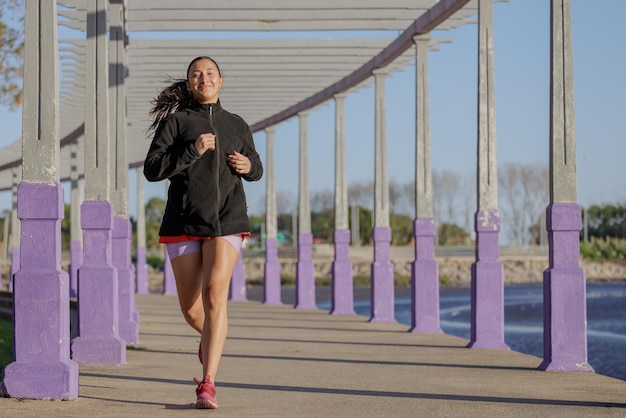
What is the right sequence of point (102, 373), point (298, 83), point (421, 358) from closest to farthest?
point (102, 373) < point (421, 358) < point (298, 83)

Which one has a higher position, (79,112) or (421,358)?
(79,112)

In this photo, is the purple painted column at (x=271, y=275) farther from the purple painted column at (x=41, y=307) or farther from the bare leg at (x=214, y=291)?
the bare leg at (x=214, y=291)

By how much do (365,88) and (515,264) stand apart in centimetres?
6336

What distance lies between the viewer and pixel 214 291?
25.8 feet

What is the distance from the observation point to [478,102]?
15.2 m

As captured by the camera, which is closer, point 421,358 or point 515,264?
point 421,358


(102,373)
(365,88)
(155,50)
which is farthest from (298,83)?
(102,373)

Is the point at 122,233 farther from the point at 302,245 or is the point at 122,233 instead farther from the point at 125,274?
the point at 302,245

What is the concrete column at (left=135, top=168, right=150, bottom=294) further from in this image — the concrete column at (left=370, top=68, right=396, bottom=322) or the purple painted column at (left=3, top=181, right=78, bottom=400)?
the purple painted column at (left=3, top=181, right=78, bottom=400)

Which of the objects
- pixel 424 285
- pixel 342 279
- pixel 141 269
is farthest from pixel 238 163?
pixel 141 269

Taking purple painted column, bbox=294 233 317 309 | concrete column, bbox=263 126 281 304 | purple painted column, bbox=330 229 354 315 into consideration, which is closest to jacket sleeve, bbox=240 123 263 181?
purple painted column, bbox=330 229 354 315

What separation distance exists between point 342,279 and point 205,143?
55.7 ft

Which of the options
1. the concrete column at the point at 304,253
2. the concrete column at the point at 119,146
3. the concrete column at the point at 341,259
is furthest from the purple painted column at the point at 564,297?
the concrete column at the point at 304,253

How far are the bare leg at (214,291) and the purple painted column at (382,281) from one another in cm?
1329
